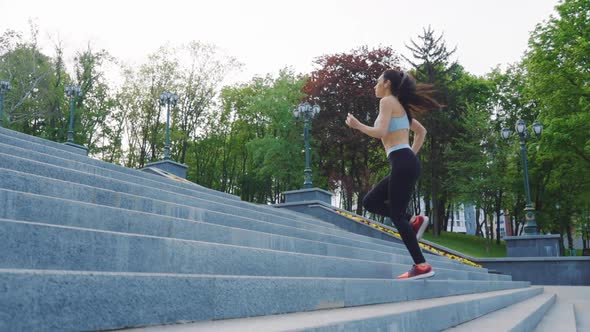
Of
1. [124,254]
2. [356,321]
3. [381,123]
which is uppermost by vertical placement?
[381,123]

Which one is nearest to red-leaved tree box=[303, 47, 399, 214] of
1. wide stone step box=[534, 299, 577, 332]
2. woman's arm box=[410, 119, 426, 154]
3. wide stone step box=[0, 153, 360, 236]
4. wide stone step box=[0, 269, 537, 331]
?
wide stone step box=[0, 153, 360, 236]

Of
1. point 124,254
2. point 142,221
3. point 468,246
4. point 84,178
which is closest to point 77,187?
point 142,221

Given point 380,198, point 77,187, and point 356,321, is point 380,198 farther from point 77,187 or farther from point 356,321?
point 77,187

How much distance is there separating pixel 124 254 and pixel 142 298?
2.67ft

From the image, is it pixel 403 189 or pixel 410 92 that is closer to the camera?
pixel 403 189

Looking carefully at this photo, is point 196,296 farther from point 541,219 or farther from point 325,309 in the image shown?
point 541,219

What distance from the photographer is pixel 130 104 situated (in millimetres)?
37500

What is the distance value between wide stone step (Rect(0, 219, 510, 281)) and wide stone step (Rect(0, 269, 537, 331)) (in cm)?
68

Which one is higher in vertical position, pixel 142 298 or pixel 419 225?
pixel 419 225

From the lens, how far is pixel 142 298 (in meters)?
1.94

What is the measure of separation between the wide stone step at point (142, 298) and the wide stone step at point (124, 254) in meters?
0.68

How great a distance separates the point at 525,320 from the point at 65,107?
36476mm

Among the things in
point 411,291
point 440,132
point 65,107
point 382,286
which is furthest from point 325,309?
point 65,107

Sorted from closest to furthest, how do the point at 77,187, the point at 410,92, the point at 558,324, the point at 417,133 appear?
the point at 77,187, the point at 410,92, the point at 417,133, the point at 558,324
